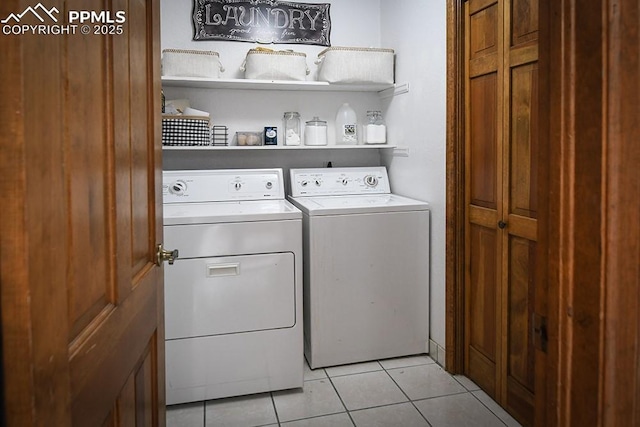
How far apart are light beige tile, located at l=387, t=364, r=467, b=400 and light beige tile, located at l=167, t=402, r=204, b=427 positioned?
101 cm

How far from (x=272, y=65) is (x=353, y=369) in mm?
1822

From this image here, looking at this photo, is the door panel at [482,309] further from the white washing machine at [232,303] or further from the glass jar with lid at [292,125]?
the glass jar with lid at [292,125]

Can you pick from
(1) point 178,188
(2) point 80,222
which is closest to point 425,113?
(1) point 178,188

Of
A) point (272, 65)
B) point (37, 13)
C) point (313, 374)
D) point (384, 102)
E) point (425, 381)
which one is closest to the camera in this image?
point (37, 13)

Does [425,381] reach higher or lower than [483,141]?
lower

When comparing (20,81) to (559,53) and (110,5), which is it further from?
(559,53)

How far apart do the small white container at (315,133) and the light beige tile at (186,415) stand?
1.66 metres

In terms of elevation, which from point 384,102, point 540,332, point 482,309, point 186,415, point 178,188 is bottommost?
point 186,415

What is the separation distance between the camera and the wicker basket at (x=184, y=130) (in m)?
2.70

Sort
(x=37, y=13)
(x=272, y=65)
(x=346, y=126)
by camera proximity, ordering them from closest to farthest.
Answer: (x=37, y=13) < (x=272, y=65) < (x=346, y=126)

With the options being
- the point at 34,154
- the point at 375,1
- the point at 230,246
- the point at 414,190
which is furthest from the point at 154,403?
the point at 375,1

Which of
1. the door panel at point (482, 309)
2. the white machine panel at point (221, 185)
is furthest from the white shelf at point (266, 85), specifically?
Result: the door panel at point (482, 309)

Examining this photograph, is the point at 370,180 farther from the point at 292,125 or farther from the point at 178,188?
the point at 178,188

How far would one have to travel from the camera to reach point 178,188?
8.96 ft
